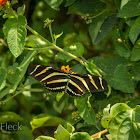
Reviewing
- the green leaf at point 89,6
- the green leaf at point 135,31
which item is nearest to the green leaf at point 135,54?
the green leaf at point 135,31

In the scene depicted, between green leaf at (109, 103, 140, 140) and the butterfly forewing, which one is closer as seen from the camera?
green leaf at (109, 103, 140, 140)

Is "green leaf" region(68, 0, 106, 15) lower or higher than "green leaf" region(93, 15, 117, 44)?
higher

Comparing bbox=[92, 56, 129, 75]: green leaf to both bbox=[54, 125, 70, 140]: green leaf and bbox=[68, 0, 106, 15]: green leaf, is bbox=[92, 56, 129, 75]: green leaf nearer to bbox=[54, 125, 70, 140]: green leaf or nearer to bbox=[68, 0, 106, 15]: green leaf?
bbox=[68, 0, 106, 15]: green leaf

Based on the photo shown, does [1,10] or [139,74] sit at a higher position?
[1,10]

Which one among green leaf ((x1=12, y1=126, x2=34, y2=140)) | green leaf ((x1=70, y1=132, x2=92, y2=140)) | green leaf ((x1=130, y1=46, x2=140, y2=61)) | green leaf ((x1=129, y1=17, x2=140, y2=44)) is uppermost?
green leaf ((x1=129, y1=17, x2=140, y2=44))

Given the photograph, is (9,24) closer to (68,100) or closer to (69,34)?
(68,100)

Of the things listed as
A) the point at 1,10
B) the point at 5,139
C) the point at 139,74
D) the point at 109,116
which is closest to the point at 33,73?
the point at 1,10

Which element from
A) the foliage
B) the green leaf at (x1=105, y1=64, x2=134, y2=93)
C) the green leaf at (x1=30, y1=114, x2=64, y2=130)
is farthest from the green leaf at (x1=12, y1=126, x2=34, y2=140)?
the green leaf at (x1=105, y1=64, x2=134, y2=93)

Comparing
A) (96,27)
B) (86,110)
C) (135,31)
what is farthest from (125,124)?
(96,27)
